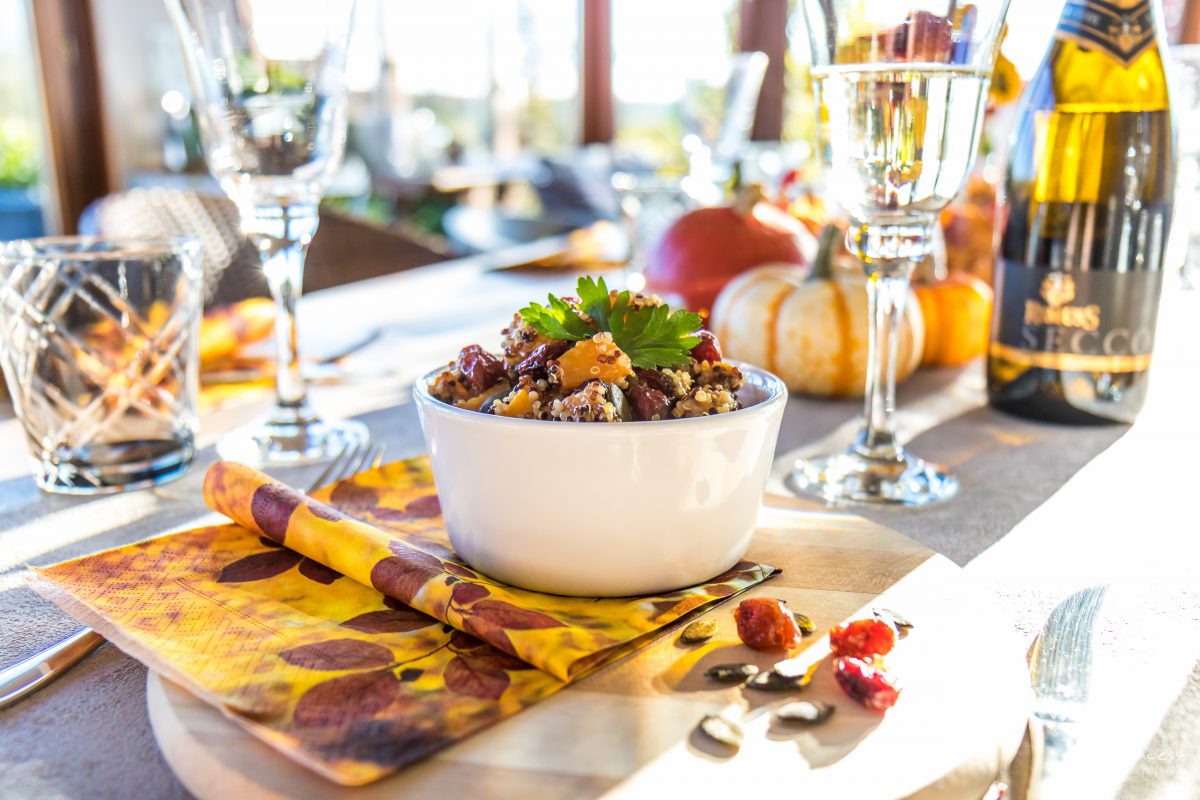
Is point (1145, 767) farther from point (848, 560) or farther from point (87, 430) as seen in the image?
point (87, 430)

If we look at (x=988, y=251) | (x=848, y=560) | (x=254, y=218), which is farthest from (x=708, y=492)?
(x=988, y=251)

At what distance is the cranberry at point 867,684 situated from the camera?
40 cm

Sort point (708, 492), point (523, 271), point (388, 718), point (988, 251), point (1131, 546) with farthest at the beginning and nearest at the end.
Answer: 1. point (523, 271)
2. point (988, 251)
3. point (1131, 546)
4. point (708, 492)
5. point (388, 718)

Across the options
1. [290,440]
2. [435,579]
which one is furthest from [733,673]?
[290,440]

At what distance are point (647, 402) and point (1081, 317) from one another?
55 centimetres

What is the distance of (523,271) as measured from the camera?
5.43ft

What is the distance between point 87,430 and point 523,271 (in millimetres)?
962

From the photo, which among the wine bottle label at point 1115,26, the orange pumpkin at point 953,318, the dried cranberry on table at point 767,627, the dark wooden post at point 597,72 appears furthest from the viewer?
the dark wooden post at point 597,72

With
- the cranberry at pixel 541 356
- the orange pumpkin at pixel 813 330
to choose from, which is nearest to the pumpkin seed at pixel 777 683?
the cranberry at pixel 541 356

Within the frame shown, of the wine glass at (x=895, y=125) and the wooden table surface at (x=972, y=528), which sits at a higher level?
the wine glass at (x=895, y=125)

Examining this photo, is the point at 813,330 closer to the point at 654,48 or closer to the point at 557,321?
the point at 557,321

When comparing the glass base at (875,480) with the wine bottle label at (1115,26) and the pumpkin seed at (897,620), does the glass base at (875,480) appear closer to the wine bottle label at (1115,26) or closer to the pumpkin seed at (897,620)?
the pumpkin seed at (897,620)

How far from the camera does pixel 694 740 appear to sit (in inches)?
15.2

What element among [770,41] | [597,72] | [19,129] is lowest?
[19,129]
